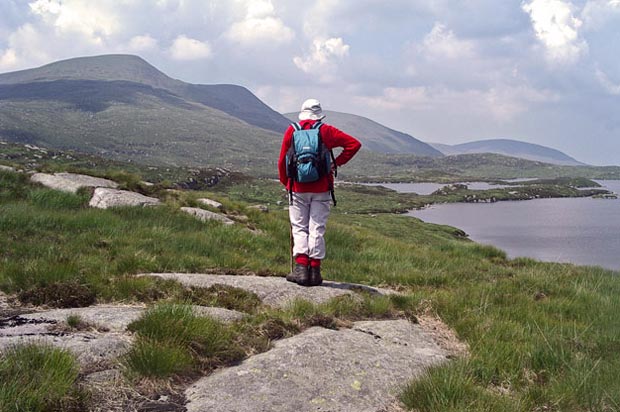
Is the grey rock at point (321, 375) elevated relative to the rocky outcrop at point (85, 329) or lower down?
lower down

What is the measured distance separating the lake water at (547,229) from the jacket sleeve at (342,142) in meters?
38.1

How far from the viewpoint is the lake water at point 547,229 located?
57625 mm

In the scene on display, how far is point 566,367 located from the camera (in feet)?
18.2

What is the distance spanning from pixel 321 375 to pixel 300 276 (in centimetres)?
417

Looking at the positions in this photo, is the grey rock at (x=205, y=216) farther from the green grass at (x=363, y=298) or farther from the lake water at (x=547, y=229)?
the lake water at (x=547, y=229)

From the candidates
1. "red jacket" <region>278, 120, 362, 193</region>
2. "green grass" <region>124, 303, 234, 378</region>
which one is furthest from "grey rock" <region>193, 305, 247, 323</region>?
"red jacket" <region>278, 120, 362, 193</region>

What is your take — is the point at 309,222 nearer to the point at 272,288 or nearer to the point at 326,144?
the point at 326,144

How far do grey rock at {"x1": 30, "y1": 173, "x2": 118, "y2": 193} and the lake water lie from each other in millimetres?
Result: 37099

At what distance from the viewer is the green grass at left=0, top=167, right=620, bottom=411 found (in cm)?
477

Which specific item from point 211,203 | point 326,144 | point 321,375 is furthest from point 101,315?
point 211,203

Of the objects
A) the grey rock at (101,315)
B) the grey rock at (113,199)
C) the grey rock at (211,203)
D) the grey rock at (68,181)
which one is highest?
the grey rock at (68,181)

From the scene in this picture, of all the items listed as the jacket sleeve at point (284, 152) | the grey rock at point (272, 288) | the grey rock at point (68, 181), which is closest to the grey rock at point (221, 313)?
A: the grey rock at point (272, 288)

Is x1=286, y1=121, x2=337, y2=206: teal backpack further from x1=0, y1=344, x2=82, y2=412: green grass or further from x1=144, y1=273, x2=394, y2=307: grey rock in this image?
x1=0, y1=344, x2=82, y2=412: green grass

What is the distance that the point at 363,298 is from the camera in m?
8.14
